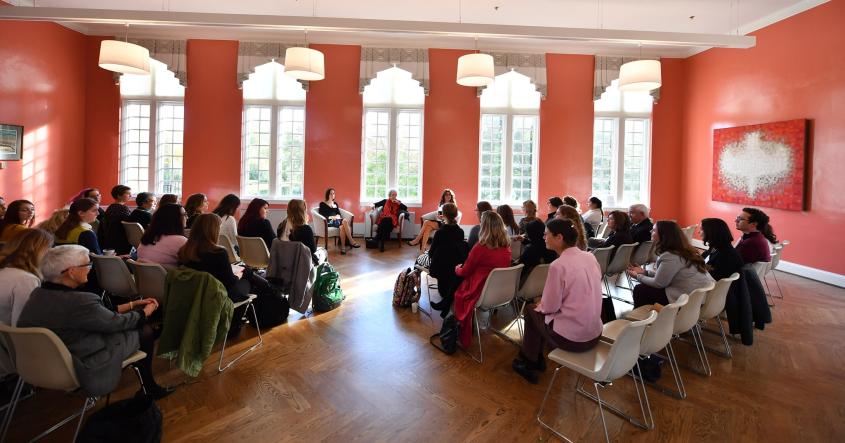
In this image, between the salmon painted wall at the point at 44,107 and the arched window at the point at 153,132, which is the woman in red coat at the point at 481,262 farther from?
the arched window at the point at 153,132

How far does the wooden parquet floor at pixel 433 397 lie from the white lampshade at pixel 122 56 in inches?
168

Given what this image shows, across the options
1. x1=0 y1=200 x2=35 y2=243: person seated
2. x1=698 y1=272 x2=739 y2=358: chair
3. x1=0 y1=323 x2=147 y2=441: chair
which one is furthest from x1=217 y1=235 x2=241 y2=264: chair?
x1=698 y1=272 x2=739 y2=358: chair

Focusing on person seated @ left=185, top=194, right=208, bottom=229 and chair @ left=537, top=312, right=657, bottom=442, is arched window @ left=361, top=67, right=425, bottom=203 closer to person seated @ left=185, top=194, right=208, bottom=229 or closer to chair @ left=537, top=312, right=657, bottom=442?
person seated @ left=185, top=194, right=208, bottom=229

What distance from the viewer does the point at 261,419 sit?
2648 millimetres

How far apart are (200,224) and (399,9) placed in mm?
6046

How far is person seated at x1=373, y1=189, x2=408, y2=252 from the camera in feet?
28.0

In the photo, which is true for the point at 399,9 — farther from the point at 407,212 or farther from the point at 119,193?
the point at 119,193

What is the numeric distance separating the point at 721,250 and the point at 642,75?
3594 mm

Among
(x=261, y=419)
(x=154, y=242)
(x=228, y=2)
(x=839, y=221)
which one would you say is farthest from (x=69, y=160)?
(x=839, y=221)

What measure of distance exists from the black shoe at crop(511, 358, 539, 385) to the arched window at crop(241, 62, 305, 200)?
24.4 feet

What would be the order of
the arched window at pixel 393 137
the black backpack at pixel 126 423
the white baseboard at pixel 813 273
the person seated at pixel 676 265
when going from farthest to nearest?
the arched window at pixel 393 137 → the white baseboard at pixel 813 273 → the person seated at pixel 676 265 → the black backpack at pixel 126 423

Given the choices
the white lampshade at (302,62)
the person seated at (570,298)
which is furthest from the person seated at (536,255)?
the white lampshade at (302,62)

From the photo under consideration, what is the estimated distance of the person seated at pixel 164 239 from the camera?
3490 millimetres

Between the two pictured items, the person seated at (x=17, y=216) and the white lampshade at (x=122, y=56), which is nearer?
the person seated at (x=17, y=216)
